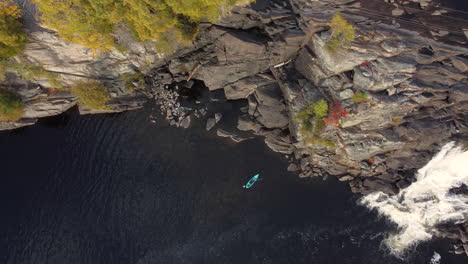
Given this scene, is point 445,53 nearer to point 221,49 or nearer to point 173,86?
point 221,49

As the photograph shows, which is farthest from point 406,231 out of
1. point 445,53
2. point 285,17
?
point 285,17

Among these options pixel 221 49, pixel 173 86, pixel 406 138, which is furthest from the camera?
pixel 173 86

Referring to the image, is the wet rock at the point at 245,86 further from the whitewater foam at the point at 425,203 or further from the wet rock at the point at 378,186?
the whitewater foam at the point at 425,203

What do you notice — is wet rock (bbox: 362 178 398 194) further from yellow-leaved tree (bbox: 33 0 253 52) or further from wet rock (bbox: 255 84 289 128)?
yellow-leaved tree (bbox: 33 0 253 52)

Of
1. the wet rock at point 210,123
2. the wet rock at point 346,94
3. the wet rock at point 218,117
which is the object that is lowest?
the wet rock at point 210,123

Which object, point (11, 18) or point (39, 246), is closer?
point (11, 18)

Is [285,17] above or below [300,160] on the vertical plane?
above

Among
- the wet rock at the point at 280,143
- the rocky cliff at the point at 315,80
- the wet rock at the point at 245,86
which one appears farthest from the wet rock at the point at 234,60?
the wet rock at the point at 280,143
